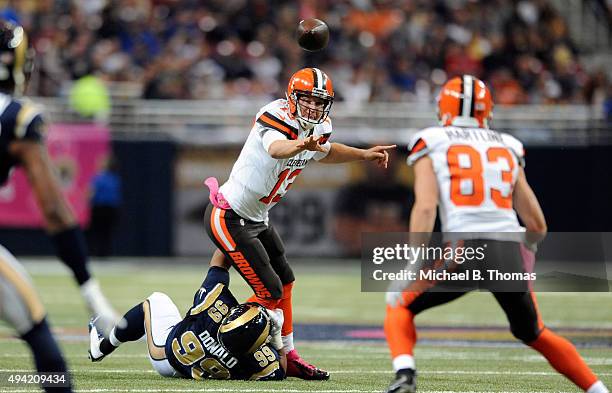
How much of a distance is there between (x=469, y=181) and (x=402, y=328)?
76 cm

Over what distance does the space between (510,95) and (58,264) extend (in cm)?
712

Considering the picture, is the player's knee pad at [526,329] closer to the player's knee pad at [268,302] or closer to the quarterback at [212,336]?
the quarterback at [212,336]

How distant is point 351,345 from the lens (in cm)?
876

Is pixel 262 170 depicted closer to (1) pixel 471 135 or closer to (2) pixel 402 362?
(1) pixel 471 135

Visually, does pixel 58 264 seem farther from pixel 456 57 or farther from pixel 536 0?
pixel 536 0

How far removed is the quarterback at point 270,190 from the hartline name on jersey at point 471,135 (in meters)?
0.92

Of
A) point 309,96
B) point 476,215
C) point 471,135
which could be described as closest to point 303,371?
point 309,96

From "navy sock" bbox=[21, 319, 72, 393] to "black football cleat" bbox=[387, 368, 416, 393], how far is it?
1540 millimetres

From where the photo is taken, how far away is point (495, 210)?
559 cm

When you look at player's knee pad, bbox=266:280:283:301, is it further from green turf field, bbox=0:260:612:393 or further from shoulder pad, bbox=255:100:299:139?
shoulder pad, bbox=255:100:299:139

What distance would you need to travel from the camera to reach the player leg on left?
4391 mm

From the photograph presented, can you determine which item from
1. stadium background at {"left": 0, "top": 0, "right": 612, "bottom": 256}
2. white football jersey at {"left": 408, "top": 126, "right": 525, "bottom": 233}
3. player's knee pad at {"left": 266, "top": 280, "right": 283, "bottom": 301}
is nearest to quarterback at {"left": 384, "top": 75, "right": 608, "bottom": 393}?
white football jersey at {"left": 408, "top": 126, "right": 525, "bottom": 233}

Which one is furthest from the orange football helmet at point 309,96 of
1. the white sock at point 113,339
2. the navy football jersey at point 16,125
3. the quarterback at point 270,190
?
the navy football jersey at point 16,125

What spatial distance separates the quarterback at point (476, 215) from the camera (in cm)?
546
